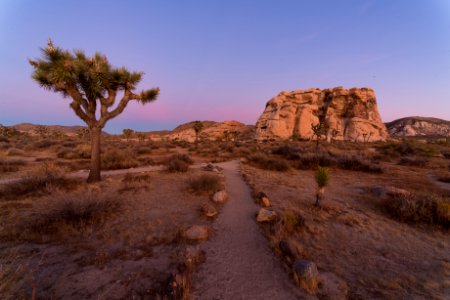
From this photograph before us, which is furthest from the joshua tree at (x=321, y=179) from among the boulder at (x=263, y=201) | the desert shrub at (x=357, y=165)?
the desert shrub at (x=357, y=165)

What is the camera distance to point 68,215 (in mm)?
3986

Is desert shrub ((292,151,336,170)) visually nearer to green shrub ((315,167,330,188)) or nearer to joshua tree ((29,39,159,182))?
green shrub ((315,167,330,188))

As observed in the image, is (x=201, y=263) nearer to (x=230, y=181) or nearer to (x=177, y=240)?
(x=177, y=240)

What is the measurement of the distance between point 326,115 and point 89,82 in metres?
58.8

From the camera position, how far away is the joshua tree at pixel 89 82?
20.9ft

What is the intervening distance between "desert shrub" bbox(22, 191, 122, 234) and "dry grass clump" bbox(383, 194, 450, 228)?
25.4ft

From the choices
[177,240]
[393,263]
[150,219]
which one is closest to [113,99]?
[150,219]

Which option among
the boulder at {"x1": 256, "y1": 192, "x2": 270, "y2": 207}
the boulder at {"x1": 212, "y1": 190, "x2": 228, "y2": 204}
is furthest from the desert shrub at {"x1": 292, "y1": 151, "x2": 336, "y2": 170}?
the boulder at {"x1": 212, "y1": 190, "x2": 228, "y2": 204}

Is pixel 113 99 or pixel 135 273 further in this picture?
pixel 113 99

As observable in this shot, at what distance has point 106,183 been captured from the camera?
7199mm

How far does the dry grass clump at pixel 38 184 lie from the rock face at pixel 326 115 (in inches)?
1814

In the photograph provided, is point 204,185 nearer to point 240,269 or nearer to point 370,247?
point 240,269

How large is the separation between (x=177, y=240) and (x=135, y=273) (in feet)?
3.15

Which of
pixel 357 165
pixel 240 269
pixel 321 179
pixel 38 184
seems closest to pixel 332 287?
pixel 240 269
